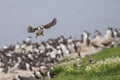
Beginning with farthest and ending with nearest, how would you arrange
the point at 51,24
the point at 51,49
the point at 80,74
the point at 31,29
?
the point at 51,49 → the point at 80,74 → the point at 31,29 → the point at 51,24

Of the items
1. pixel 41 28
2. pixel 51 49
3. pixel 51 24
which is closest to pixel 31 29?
pixel 41 28

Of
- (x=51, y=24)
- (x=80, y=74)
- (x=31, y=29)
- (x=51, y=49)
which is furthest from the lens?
(x=51, y=49)

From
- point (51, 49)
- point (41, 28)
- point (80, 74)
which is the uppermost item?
point (51, 49)

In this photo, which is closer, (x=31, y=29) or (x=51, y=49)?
(x=31, y=29)

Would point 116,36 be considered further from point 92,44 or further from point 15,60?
point 15,60

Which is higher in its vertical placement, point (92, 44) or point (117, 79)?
point (92, 44)

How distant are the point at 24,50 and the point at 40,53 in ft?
23.8

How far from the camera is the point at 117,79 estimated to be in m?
26.0

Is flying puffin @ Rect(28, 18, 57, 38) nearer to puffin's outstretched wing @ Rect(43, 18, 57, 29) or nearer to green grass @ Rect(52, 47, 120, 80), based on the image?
puffin's outstretched wing @ Rect(43, 18, 57, 29)

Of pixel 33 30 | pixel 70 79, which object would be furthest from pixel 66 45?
pixel 33 30

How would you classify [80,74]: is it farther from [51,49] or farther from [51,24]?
[51,49]

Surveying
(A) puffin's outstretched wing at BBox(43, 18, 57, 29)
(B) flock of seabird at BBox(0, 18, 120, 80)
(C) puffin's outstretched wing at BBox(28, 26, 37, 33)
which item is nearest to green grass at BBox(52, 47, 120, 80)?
(A) puffin's outstretched wing at BBox(43, 18, 57, 29)

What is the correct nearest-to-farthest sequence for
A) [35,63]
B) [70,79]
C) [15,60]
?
[70,79], [35,63], [15,60]

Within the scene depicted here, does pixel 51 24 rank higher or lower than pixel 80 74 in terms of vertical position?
higher
